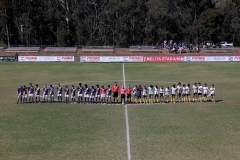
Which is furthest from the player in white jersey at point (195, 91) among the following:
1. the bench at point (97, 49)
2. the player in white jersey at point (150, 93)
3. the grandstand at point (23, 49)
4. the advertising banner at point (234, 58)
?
the grandstand at point (23, 49)

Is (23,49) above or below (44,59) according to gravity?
above

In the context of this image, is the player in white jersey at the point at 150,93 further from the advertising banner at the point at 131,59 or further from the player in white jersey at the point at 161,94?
the advertising banner at the point at 131,59

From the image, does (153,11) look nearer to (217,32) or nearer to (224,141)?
(217,32)

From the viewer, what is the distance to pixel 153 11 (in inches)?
3415

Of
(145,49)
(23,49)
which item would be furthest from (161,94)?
(23,49)

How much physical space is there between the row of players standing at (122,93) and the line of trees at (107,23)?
4891cm

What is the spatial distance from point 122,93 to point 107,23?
56217 mm

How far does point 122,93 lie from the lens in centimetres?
3425

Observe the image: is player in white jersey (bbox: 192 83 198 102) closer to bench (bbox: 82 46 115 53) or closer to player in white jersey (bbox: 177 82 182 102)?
player in white jersey (bbox: 177 82 182 102)

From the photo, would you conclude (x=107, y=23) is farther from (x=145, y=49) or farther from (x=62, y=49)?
(x=62, y=49)

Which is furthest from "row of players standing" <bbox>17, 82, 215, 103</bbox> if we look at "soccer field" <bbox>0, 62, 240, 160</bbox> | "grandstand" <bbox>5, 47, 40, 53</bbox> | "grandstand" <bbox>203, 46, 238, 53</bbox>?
"grandstand" <bbox>203, 46, 238, 53</bbox>

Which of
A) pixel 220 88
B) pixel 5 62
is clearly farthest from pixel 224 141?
pixel 5 62

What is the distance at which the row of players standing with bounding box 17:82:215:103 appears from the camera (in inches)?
1352

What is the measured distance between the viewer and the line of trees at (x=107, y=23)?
A: 8581cm
